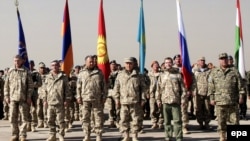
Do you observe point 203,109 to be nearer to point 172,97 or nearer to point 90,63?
point 172,97

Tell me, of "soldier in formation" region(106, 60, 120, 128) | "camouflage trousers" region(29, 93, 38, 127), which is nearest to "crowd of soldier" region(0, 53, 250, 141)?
"camouflage trousers" region(29, 93, 38, 127)

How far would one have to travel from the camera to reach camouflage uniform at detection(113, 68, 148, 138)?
980 centimetres

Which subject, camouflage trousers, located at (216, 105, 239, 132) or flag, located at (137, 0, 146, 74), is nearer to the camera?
camouflage trousers, located at (216, 105, 239, 132)

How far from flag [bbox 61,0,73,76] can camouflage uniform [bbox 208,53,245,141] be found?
4.10 meters

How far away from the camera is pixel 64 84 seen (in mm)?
10164

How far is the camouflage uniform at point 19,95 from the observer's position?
10086mm

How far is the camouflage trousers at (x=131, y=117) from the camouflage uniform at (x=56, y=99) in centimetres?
138

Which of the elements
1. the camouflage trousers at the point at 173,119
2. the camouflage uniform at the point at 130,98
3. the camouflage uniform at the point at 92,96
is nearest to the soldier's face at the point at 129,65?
the camouflage uniform at the point at 130,98

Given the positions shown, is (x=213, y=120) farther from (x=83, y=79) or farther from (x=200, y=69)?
(x=83, y=79)

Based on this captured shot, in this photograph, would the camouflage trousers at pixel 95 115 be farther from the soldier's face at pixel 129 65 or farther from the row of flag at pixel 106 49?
the row of flag at pixel 106 49

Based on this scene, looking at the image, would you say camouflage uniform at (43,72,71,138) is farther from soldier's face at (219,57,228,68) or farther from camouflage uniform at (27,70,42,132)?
soldier's face at (219,57,228,68)

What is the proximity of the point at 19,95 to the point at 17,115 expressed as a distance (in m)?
0.52

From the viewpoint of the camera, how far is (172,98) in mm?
9430

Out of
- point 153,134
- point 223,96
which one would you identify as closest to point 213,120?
point 153,134
